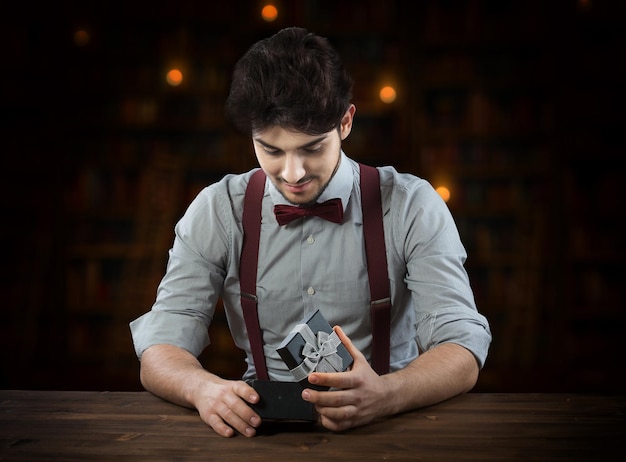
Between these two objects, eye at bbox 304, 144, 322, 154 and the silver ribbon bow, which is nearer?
the silver ribbon bow

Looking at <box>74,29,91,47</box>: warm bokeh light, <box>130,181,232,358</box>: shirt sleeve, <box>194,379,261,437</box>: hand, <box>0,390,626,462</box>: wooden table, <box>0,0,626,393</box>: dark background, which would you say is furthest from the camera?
<box>74,29,91,47</box>: warm bokeh light

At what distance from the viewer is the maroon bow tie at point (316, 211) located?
6.42ft

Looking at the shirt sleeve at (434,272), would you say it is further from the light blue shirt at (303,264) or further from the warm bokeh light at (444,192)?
the warm bokeh light at (444,192)

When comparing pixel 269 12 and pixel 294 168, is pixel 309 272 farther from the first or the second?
pixel 269 12

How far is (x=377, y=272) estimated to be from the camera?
6.17 feet

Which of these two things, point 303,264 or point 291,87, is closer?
point 291,87

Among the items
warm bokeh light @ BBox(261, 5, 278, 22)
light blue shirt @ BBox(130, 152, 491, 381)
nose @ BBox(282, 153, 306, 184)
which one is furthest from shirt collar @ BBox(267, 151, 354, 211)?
warm bokeh light @ BBox(261, 5, 278, 22)

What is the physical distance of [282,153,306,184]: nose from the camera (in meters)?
1.73

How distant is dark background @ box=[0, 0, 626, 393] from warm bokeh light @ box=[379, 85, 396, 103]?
1.9 inches

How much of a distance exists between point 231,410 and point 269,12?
366 cm

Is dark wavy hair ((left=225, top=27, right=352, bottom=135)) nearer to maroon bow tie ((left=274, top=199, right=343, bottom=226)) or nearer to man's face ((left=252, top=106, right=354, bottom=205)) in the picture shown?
man's face ((left=252, top=106, right=354, bottom=205))

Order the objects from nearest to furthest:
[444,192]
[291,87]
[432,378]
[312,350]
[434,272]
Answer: [312,350]
[432,378]
[291,87]
[434,272]
[444,192]

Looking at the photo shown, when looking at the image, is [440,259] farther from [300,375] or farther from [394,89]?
[394,89]

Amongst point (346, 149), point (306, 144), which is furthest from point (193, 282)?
point (346, 149)
